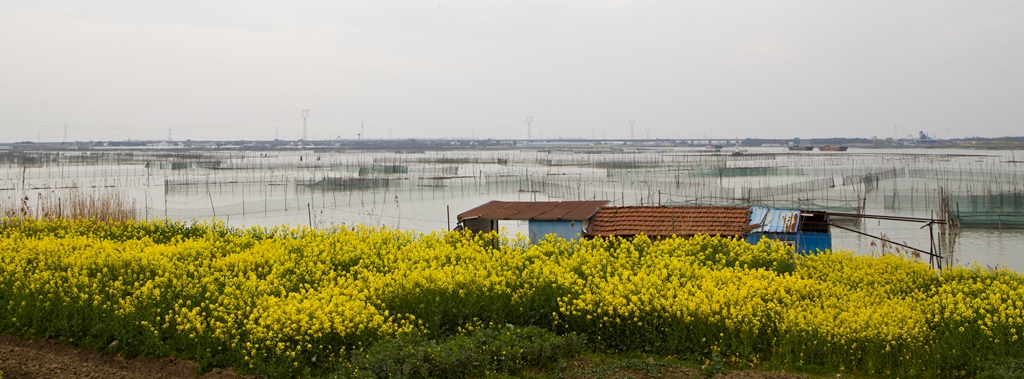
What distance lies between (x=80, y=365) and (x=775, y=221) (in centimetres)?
1097

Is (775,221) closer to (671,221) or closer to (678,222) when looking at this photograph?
(678,222)

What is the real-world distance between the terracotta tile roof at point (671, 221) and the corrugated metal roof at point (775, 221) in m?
0.15

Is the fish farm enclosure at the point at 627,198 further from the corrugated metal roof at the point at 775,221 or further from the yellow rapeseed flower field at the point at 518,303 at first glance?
the yellow rapeseed flower field at the point at 518,303

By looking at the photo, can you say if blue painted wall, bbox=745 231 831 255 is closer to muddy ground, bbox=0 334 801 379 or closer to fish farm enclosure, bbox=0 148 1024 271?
fish farm enclosure, bbox=0 148 1024 271

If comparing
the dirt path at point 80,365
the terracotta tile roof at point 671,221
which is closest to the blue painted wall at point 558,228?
the terracotta tile roof at point 671,221

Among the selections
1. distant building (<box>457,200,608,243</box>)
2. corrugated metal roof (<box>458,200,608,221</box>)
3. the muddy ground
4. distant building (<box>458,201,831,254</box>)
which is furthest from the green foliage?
corrugated metal roof (<box>458,200,608,221</box>)

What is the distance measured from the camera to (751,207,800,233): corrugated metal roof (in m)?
13.3

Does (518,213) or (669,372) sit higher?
(518,213)

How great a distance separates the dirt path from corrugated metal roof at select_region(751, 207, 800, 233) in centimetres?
942

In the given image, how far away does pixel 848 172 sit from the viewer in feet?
153

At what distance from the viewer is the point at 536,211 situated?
14.7m

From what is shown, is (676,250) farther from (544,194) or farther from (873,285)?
(544,194)

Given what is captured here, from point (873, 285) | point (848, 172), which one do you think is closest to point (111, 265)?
point (873, 285)

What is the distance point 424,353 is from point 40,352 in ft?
15.3
